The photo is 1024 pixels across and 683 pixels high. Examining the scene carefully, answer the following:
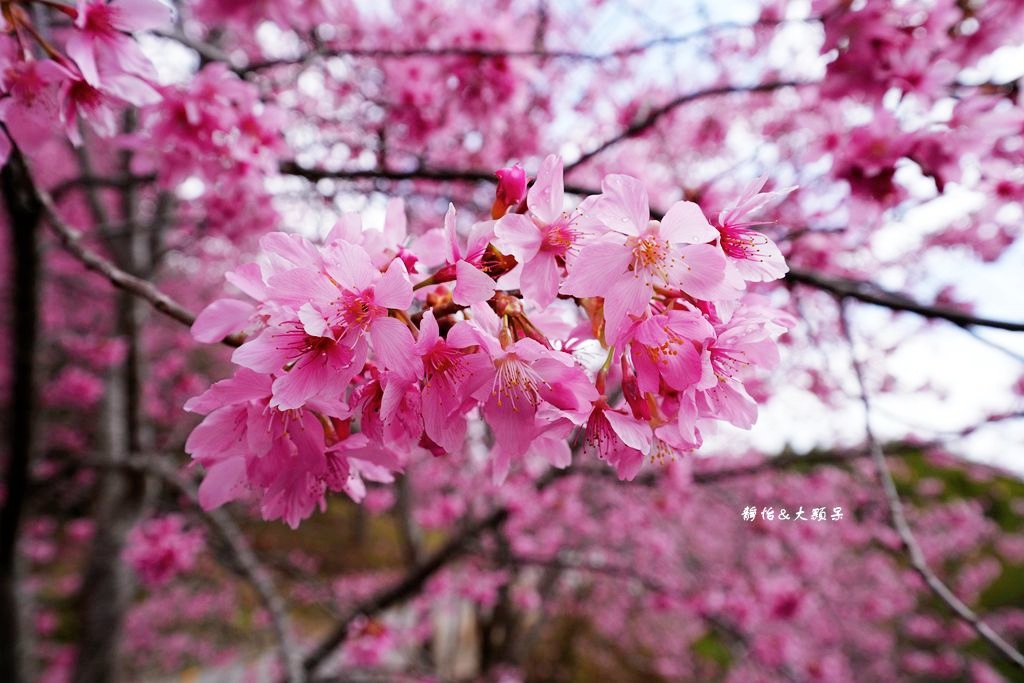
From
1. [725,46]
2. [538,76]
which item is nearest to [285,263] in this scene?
[538,76]

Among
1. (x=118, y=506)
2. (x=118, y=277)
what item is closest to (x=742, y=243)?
(x=118, y=277)

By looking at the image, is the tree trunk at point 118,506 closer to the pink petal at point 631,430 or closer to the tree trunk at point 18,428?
the tree trunk at point 18,428

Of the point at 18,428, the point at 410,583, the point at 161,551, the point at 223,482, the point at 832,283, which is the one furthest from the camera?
the point at 410,583

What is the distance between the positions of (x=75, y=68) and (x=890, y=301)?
69.2 inches

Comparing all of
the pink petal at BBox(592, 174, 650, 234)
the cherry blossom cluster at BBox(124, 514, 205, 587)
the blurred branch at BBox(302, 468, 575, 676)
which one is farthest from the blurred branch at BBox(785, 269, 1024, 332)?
the cherry blossom cluster at BBox(124, 514, 205, 587)

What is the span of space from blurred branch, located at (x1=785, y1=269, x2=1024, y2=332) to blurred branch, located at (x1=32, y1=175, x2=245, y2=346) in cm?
135

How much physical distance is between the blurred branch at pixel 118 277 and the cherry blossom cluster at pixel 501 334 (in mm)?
110

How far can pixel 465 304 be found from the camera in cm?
69

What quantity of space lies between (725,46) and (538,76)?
415 cm

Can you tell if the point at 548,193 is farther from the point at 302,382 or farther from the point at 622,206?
the point at 302,382

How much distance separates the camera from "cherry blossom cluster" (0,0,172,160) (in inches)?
38.0

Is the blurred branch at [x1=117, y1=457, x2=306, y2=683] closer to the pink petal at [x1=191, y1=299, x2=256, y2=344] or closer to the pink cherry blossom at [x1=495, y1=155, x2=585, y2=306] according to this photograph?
the pink petal at [x1=191, y1=299, x2=256, y2=344]

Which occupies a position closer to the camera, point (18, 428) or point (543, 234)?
point (543, 234)

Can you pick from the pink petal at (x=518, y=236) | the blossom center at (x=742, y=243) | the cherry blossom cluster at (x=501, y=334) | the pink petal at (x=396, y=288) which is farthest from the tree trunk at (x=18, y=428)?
the blossom center at (x=742, y=243)
